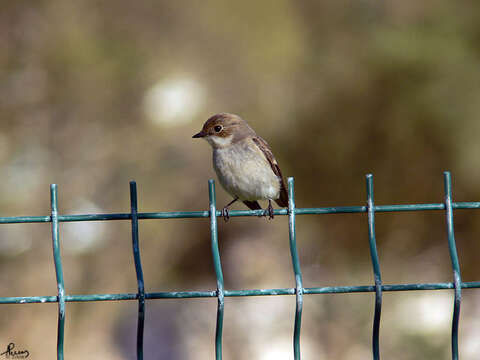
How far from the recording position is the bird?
4.88m

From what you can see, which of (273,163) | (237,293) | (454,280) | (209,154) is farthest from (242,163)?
(454,280)

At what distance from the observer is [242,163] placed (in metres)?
4.90

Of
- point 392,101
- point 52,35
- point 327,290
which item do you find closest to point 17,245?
point 52,35

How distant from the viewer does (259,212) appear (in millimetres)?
2936

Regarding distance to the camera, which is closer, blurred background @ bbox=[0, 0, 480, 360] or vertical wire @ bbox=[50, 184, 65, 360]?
vertical wire @ bbox=[50, 184, 65, 360]

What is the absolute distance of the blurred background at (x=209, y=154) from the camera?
5.93 meters

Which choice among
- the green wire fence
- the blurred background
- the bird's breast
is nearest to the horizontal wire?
the green wire fence

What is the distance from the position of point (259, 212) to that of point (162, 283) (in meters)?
3.39

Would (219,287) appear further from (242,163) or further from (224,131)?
(224,131)

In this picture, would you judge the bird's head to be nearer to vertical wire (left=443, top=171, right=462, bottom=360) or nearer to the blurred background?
the blurred background

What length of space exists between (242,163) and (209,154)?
184 cm

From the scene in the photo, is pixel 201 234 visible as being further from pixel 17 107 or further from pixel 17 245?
pixel 17 107

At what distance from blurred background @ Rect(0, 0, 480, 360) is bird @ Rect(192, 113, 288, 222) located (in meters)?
1.36

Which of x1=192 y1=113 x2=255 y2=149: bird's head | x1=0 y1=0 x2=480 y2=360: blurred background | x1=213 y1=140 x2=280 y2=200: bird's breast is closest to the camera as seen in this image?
x1=213 y1=140 x2=280 y2=200: bird's breast
